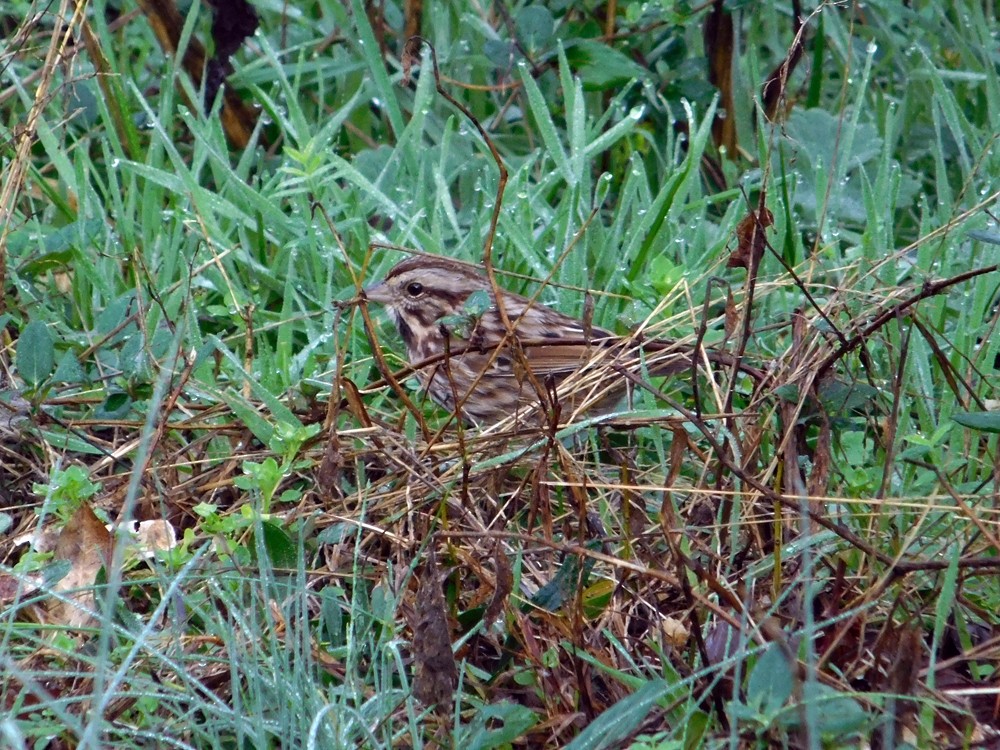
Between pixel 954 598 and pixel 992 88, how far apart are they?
8.87 feet

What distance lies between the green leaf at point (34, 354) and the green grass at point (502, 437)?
0.02 m

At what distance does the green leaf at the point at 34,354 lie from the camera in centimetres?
345

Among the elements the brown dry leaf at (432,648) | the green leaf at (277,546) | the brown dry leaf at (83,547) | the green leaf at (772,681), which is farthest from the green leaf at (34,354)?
the green leaf at (772,681)

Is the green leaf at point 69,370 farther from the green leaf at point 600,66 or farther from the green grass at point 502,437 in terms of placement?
the green leaf at point 600,66

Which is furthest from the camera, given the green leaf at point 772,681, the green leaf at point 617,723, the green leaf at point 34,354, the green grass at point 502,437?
the green leaf at point 34,354

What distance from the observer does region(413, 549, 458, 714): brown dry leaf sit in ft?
7.75

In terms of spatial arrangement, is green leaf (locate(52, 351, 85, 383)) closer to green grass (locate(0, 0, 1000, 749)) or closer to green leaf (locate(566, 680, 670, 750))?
green grass (locate(0, 0, 1000, 749))

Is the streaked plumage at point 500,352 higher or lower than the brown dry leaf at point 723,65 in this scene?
lower

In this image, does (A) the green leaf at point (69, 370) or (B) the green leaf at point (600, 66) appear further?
(B) the green leaf at point (600, 66)

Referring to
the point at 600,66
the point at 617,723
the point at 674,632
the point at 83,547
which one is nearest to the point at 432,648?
the point at 617,723

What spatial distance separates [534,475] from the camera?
9.45 feet

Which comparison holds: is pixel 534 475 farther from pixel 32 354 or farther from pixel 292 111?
pixel 292 111

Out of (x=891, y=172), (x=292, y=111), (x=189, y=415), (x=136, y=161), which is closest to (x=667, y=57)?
(x=891, y=172)


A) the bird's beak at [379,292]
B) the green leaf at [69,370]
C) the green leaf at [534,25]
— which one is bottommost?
the bird's beak at [379,292]
